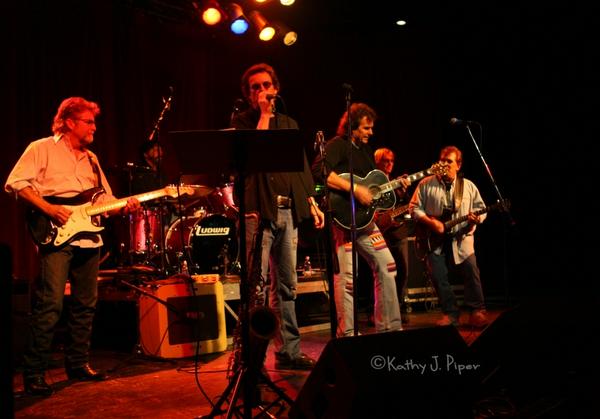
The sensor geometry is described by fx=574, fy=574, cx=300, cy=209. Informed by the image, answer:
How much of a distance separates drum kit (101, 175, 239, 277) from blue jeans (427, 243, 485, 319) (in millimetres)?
2426

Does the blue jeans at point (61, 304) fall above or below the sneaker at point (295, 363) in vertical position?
above

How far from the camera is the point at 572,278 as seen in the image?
10820mm

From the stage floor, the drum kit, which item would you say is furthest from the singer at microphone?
the drum kit

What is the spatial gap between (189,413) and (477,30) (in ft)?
31.2

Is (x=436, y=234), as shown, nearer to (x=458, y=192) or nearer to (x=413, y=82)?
(x=458, y=192)

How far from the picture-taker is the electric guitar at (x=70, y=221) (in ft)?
14.9

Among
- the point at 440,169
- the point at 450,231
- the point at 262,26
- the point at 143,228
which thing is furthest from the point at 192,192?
Result: the point at 262,26

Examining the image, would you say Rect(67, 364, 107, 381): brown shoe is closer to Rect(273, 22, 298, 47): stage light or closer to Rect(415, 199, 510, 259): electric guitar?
Rect(415, 199, 510, 259): electric guitar

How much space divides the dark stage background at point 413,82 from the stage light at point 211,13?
91cm

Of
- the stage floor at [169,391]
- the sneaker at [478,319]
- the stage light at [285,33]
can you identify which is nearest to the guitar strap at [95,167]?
the stage floor at [169,391]

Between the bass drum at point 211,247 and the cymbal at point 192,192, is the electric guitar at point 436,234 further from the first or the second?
the cymbal at point 192,192

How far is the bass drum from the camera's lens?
718 cm

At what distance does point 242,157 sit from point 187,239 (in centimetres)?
442

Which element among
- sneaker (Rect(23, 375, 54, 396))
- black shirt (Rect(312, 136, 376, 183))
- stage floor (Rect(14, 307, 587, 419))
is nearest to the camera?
stage floor (Rect(14, 307, 587, 419))
